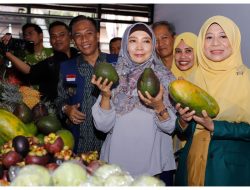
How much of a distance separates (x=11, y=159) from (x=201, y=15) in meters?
4.13

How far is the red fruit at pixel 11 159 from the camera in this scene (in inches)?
87.6

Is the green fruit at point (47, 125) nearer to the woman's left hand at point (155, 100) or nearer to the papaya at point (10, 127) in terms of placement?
the papaya at point (10, 127)

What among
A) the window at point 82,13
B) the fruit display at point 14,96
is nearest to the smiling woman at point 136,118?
the fruit display at point 14,96

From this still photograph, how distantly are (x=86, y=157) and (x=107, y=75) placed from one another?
0.56 meters

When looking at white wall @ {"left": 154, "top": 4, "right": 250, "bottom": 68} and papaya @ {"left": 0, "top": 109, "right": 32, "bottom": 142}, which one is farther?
white wall @ {"left": 154, "top": 4, "right": 250, "bottom": 68}

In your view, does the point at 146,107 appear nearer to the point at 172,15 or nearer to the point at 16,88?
the point at 16,88

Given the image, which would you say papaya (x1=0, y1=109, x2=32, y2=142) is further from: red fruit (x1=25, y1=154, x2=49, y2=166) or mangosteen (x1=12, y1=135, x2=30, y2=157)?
red fruit (x1=25, y1=154, x2=49, y2=166)

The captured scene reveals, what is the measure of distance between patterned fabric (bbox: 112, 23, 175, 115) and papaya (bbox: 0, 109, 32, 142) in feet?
2.33

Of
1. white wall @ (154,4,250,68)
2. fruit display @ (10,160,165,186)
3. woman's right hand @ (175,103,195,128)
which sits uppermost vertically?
white wall @ (154,4,250,68)

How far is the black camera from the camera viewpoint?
14.1ft

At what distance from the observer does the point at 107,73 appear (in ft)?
8.83

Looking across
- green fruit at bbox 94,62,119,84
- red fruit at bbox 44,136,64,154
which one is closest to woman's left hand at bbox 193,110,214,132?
green fruit at bbox 94,62,119,84

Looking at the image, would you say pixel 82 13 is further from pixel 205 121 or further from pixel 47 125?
pixel 205 121

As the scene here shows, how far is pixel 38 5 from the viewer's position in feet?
24.3
